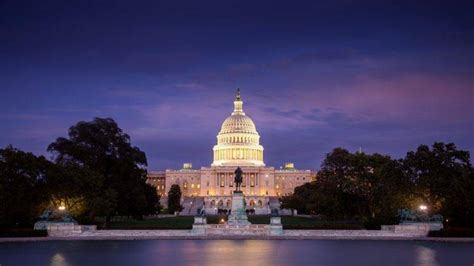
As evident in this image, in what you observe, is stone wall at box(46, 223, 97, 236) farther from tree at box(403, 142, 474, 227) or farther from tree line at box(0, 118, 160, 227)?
tree at box(403, 142, 474, 227)

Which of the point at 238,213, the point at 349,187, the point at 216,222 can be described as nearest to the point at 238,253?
the point at 238,213

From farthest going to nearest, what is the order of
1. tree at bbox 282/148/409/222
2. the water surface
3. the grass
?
tree at bbox 282/148/409/222, the grass, the water surface

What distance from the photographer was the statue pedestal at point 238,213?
6734 centimetres

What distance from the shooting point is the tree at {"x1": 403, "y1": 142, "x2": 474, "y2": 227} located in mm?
62094

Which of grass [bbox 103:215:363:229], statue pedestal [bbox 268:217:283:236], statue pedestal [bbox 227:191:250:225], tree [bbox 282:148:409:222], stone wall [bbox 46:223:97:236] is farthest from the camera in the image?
tree [bbox 282:148:409:222]

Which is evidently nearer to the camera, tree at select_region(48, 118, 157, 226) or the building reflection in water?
the building reflection in water

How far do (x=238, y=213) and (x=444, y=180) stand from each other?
19.7 m

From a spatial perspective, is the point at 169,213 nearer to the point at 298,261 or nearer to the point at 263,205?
the point at 263,205

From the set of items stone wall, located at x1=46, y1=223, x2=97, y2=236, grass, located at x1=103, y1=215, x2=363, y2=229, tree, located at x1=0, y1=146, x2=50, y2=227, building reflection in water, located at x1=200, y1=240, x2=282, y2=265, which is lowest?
building reflection in water, located at x1=200, y1=240, x2=282, y2=265

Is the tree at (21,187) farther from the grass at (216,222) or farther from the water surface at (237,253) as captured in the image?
the water surface at (237,253)

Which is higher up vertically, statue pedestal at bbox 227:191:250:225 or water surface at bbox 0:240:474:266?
statue pedestal at bbox 227:191:250:225

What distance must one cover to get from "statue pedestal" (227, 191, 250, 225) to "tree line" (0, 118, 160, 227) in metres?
12.5

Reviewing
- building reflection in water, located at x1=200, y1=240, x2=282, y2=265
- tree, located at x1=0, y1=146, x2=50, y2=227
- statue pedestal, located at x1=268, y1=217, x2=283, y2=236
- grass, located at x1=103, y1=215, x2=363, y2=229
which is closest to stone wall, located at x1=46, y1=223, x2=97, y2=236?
tree, located at x1=0, y1=146, x2=50, y2=227

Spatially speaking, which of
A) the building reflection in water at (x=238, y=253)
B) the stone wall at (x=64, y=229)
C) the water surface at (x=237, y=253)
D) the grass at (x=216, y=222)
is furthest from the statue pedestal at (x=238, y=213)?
the building reflection in water at (x=238, y=253)
